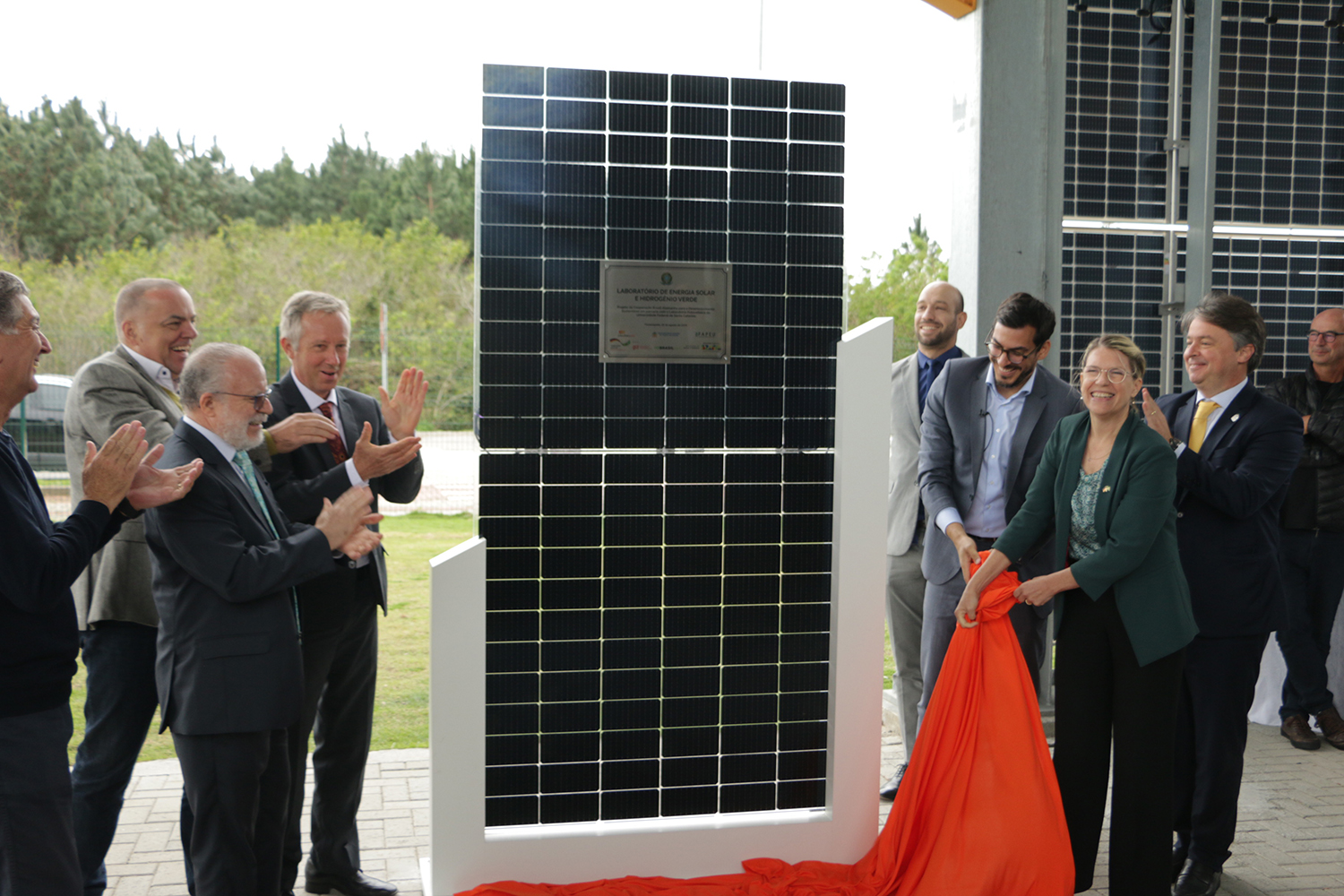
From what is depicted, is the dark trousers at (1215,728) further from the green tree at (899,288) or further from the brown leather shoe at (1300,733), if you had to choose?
the green tree at (899,288)

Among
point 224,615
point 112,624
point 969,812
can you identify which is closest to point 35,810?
point 224,615

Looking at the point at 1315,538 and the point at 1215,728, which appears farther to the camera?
the point at 1315,538

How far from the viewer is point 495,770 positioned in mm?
3580

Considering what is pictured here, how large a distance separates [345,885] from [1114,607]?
2875mm

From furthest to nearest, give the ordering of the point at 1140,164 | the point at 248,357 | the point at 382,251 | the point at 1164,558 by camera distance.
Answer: the point at 382,251 < the point at 1140,164 < the point at 1164,558 < the point at 248,357

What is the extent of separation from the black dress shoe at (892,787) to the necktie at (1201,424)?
1911 mm

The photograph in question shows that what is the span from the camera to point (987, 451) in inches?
159

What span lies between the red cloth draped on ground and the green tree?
11.6 m

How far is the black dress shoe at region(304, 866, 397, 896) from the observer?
3607mm

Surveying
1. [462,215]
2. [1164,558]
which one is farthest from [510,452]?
[462,215]

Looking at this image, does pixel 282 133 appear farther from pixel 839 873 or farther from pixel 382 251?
pixel 839 873

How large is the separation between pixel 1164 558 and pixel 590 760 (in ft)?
6.91

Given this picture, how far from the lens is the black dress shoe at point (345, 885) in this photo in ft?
11.8

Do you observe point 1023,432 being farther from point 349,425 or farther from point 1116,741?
point 349,425
